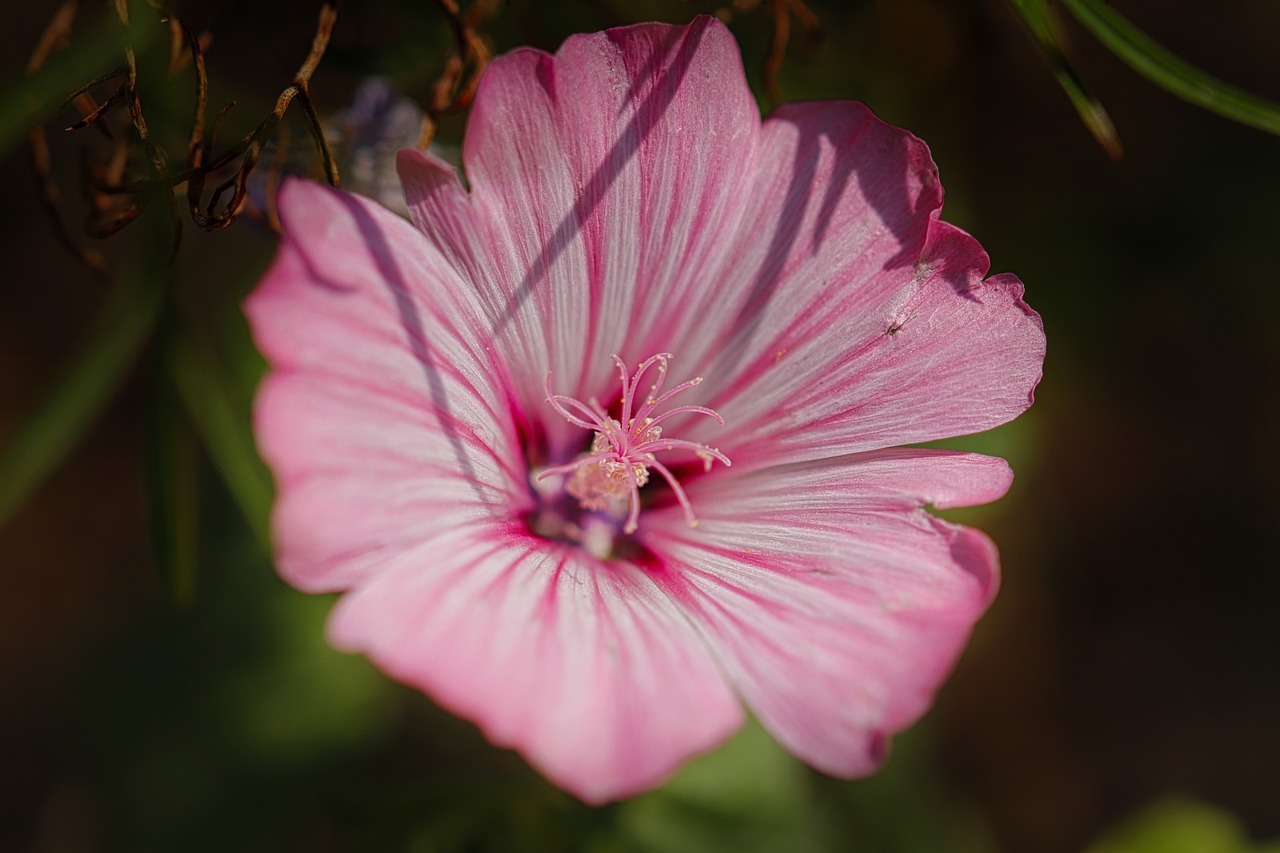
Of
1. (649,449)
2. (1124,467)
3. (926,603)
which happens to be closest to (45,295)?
(649,449)

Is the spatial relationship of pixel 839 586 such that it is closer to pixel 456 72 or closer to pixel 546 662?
pixel 546 662

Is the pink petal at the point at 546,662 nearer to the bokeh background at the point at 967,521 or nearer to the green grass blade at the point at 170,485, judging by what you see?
the green grass blade at the point at 170,485

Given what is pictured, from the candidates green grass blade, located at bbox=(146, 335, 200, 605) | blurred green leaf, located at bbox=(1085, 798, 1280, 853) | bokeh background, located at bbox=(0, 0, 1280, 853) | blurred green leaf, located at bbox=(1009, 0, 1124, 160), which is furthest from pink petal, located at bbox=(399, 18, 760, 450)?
blurred green leaf, located at bbox=(1085, 798, 1280, 853)

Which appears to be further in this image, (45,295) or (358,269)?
(45,295)

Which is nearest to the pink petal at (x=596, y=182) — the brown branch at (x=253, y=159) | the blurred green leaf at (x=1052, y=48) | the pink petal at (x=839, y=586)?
the brown branch at (x=253, y=159)

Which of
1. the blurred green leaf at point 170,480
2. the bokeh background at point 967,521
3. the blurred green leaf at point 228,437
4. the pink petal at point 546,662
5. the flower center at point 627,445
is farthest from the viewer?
the bokeh background at point 967,521

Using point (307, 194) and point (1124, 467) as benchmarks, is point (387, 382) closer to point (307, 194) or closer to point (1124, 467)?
point (307, 194)
